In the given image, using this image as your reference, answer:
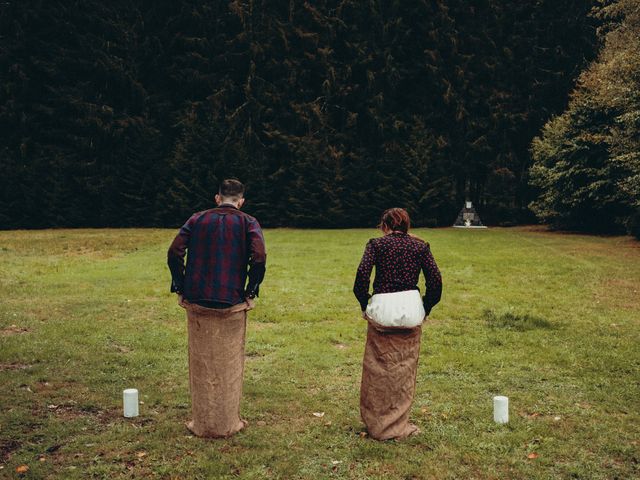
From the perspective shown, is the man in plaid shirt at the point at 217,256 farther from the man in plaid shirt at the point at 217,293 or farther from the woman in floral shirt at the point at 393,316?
the woman in floral shirt at the point at 393,316

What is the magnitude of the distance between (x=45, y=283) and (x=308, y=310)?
6676 millimetres

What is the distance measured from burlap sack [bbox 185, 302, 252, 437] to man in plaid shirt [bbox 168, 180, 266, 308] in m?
0.13

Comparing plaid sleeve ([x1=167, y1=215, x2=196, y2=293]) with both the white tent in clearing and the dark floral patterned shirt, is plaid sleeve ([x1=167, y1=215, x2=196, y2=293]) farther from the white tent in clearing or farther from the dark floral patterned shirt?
the white tent in clearing

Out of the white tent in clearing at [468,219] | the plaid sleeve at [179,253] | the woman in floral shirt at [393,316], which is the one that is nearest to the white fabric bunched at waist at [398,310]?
the woman in floral shirt at [393,316]

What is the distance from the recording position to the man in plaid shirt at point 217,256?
5551 millimetres

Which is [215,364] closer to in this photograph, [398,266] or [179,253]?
[179,253]

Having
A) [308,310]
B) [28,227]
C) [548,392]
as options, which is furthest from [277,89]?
[548,392]

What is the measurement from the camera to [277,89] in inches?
1614

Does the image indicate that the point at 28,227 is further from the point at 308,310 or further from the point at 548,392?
the point at 548,392

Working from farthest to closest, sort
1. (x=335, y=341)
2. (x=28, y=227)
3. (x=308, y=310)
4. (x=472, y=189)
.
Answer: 1. (x=472, y=189)
2. (x=28, y=227)
3. (x=308, y=310)
4. (x=335, y=341)

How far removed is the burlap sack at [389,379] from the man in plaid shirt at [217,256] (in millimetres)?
1202

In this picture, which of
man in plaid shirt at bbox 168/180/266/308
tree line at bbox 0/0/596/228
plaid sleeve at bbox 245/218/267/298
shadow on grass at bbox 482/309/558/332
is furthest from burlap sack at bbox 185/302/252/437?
tree line at bbox 0/0/596/228

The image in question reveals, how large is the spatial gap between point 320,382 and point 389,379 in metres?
2.10

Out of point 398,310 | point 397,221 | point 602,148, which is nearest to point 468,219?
point 602,148
